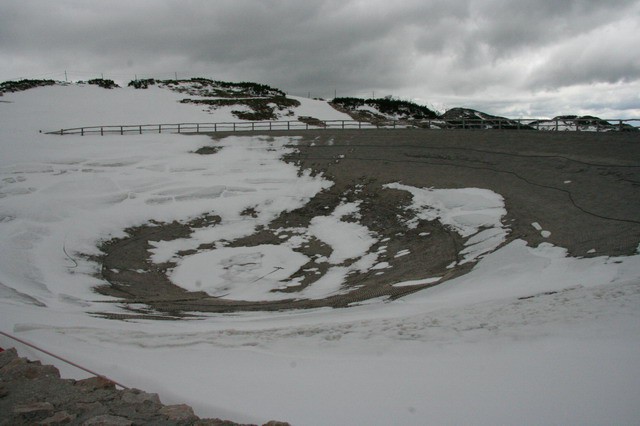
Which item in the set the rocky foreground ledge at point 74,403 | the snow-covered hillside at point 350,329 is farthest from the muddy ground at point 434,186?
the rocky foreground ledge at point 74,403

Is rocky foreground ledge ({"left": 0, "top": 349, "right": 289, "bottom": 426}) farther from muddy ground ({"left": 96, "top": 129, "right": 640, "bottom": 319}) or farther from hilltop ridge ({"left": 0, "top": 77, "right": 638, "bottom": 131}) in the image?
hilltop ridge ({"left": 0, "top": 77, "right": 638, "bottom": 131})

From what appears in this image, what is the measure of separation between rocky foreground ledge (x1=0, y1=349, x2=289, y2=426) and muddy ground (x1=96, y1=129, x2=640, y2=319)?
4.66 m

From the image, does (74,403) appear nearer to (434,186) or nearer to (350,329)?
(350,329)

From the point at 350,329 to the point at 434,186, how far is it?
16052 millimetres

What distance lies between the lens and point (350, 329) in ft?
24.8

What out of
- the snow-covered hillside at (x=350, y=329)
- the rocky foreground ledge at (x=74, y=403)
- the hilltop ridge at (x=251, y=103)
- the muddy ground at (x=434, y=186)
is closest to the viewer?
the rocky foreground ledge at (x=74, y=403)

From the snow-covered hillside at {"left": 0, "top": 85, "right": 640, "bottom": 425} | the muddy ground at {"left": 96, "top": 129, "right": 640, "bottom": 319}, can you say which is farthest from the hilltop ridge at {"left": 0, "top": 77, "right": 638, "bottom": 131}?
the snow-covered hillside at {"left": 0, "top": 85, "right": 640, "bottom": 425}

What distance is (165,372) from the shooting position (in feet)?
19.3

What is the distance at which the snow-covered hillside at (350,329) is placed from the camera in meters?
4.96

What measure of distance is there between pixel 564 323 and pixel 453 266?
239 inches

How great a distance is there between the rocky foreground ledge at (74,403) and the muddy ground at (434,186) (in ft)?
15.3

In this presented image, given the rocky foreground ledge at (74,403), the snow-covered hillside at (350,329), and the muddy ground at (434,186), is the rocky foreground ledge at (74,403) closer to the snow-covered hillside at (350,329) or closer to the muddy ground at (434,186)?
the snow-covered hillside at (350,329)

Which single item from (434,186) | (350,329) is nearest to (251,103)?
(434,186)

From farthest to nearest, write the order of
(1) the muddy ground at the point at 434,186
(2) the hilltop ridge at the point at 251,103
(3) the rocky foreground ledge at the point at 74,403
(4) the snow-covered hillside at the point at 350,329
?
(2) the hilltop ridge at the point at 251,103, (1) the muddy ground at the point at 434,186, (4) the snow-covered hillside at the point at 350,329, (3) the rocky foreground ledge at the point at 74,403
